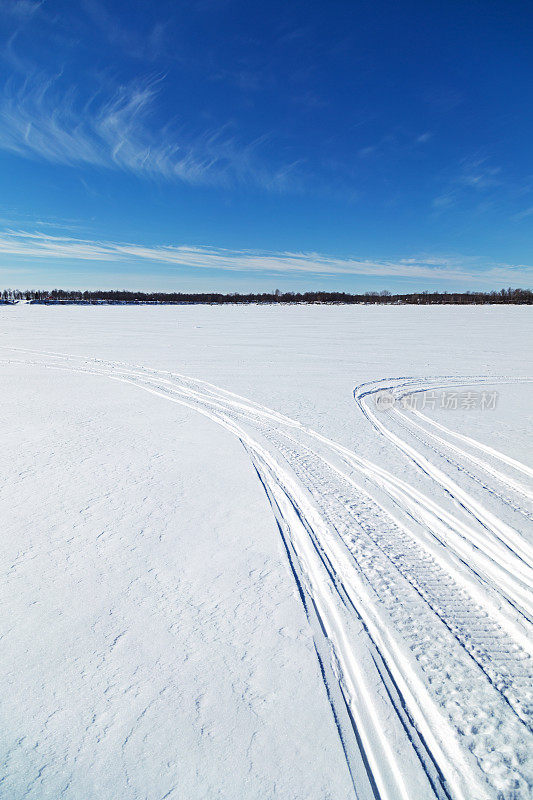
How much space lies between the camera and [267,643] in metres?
2.38

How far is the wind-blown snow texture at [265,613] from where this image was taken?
1.77 meters

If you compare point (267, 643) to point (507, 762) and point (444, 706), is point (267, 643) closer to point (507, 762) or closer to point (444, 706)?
point (444, 706)

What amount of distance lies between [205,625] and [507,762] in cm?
157

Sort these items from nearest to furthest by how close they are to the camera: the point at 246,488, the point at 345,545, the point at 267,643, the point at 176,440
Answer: the point at 267,643 < the point at 345,545 < the point at 246,488 < the point at 176,440

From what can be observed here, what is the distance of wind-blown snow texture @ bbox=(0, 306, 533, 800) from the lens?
1.77m

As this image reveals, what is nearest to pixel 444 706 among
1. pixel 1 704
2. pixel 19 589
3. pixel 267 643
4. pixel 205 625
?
pixel 267 643

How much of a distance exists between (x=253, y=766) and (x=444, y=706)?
94 cm

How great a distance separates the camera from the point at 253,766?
1751mm

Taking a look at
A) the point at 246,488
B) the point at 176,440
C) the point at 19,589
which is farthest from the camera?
the point at 176,440

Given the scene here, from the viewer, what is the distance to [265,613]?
260cm

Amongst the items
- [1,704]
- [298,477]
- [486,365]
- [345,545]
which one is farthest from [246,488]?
[486,365]

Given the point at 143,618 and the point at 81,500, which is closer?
the point at 143,618

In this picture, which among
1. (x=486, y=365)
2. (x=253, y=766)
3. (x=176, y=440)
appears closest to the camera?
(x=253, y=766)

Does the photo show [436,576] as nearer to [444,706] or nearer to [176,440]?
[444,706]
